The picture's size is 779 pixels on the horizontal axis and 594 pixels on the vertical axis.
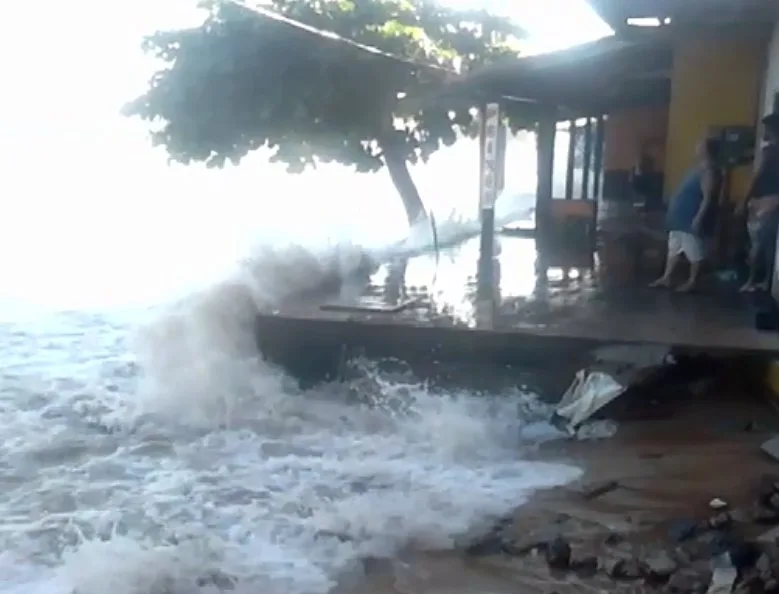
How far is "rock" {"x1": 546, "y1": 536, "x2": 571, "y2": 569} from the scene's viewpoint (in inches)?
189

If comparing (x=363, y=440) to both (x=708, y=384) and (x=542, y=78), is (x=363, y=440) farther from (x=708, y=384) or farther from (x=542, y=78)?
(x=542, y=78)

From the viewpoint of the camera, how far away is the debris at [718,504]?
534cm

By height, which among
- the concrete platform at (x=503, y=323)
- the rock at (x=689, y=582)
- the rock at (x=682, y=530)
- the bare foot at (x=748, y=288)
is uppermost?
the bare foot at (x=748, y=288)

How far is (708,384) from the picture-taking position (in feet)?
23.3

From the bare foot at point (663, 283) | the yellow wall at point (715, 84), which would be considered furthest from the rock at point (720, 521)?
the yellow wall at point (715, 84)

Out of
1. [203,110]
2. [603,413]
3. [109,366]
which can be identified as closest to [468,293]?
[603,413]

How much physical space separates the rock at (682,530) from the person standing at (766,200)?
12.9ft

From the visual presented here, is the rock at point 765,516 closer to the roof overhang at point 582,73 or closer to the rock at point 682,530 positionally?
the rock at point 682,530

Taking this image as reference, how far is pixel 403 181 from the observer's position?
14844 mm

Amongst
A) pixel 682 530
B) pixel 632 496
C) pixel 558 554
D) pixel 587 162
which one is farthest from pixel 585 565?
pixel 587 162

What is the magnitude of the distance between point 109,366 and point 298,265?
228 cm

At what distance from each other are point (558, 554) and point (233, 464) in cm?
275

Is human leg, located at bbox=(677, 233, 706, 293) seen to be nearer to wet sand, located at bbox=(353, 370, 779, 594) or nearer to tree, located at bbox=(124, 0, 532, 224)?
wet sand, located at bbox=(353, 370, 779, 594)

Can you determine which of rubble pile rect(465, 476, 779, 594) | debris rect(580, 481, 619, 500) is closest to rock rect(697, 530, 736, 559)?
rubble pile rect(465, 476, 779, 594)
